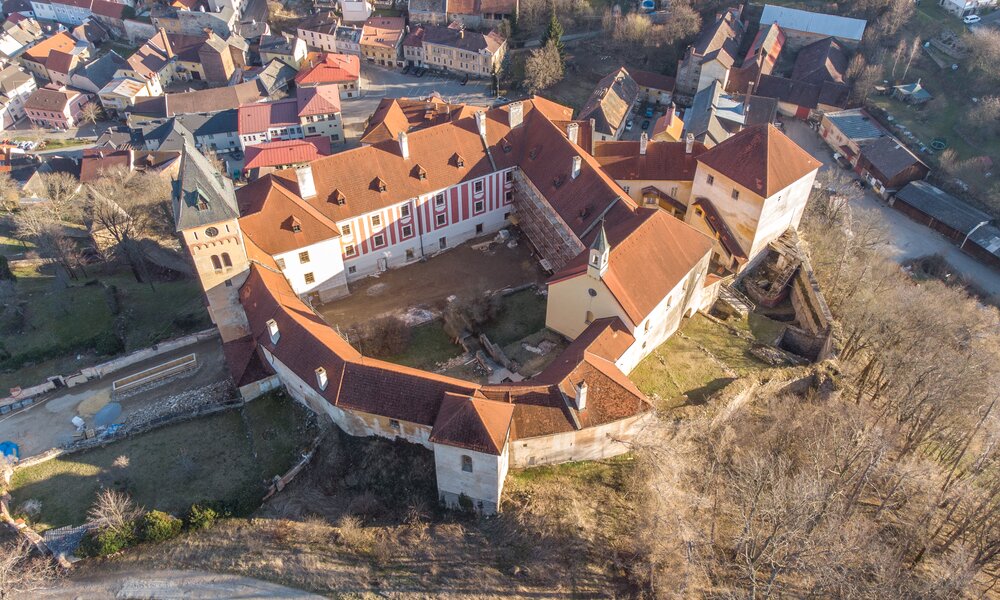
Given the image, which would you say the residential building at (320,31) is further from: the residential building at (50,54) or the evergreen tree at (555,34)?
the residential building at (50,54)

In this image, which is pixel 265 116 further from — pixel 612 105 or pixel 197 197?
pixel 197 197

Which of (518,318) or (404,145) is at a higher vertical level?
(404,145)

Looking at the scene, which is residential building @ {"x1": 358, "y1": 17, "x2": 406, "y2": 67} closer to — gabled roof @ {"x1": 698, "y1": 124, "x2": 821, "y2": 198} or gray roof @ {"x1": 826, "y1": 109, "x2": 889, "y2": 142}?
gray roof @ {"x1": 826, "y1": 109, "x2": 889, "y2": 142}

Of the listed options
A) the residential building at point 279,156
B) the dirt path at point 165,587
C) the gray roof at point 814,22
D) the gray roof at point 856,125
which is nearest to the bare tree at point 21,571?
the dirt path at point 165,587

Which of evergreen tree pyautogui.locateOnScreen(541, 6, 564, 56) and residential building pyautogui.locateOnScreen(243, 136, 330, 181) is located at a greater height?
evergreen tree pyautogui.locateOnScreen(541, 6, 564, 56)

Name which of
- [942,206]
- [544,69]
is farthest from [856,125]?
[544,69]

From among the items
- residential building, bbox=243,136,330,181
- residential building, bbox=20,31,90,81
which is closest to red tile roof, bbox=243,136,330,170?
residential building, bbox=243,136,330,181
